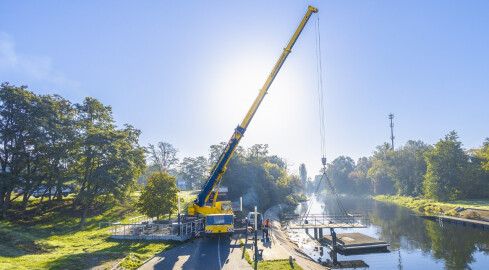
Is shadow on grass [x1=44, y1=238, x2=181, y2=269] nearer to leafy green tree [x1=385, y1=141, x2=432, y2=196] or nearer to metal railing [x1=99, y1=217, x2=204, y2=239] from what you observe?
metal railing [x1=99, y1=217, x2=204, y2=239]

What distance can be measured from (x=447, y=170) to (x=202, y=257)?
224ft

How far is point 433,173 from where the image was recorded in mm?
64312

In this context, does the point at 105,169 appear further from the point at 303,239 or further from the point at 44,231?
the point at 303,239

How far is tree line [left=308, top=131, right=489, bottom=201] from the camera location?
5953 cm

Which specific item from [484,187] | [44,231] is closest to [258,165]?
[44,231]

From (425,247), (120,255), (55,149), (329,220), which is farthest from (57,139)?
(425,247)

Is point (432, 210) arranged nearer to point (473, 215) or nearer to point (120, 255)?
point (473, 215)

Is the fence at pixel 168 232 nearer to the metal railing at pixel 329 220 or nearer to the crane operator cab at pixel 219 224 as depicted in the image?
the crane operator cab at pixel 219 224

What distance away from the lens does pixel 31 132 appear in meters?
30.1

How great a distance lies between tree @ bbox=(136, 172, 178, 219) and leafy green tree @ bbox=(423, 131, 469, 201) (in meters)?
65.1

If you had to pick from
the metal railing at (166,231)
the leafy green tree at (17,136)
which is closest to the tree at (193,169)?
the leafy green tree at (17,136)

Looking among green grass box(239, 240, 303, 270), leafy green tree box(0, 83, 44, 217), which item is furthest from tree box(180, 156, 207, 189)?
green grass box(239, 240, 303, 270)

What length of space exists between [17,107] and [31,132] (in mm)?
3607

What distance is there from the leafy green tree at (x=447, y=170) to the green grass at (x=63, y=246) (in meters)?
66.7
